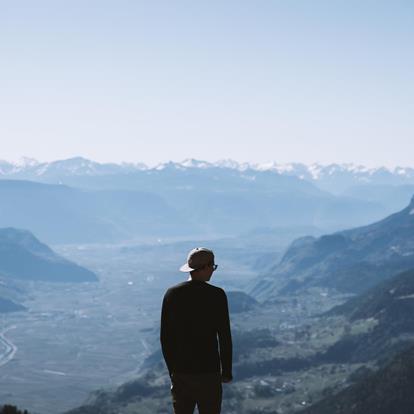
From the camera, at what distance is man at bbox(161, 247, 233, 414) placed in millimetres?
18188

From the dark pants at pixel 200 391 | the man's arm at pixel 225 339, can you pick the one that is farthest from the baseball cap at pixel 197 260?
the dark pants at pixel 200 391

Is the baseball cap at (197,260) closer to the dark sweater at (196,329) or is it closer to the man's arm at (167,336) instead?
the dark sweater at (196,329)

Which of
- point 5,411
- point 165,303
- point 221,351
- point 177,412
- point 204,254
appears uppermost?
point 204,254

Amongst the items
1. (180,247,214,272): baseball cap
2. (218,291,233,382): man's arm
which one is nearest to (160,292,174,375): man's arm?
(180,247,214,272): baseball cap

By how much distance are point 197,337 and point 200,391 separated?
1.34 metres

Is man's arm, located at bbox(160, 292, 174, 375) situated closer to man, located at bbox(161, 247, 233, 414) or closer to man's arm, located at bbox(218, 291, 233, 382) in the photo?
man, located at bbox(161, 247, 233, 414)

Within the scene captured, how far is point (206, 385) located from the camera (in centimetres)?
1839

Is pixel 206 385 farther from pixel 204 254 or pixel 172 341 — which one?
pixel 204 254

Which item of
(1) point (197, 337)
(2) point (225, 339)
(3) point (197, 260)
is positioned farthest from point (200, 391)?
(3) point (197, 260)

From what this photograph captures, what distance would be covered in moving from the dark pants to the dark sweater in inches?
6.1

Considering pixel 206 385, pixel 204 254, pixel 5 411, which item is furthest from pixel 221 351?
pixel 5 411

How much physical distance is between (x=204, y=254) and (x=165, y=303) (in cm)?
166

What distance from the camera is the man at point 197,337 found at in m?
18.2

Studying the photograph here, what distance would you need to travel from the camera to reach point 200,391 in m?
18.4
